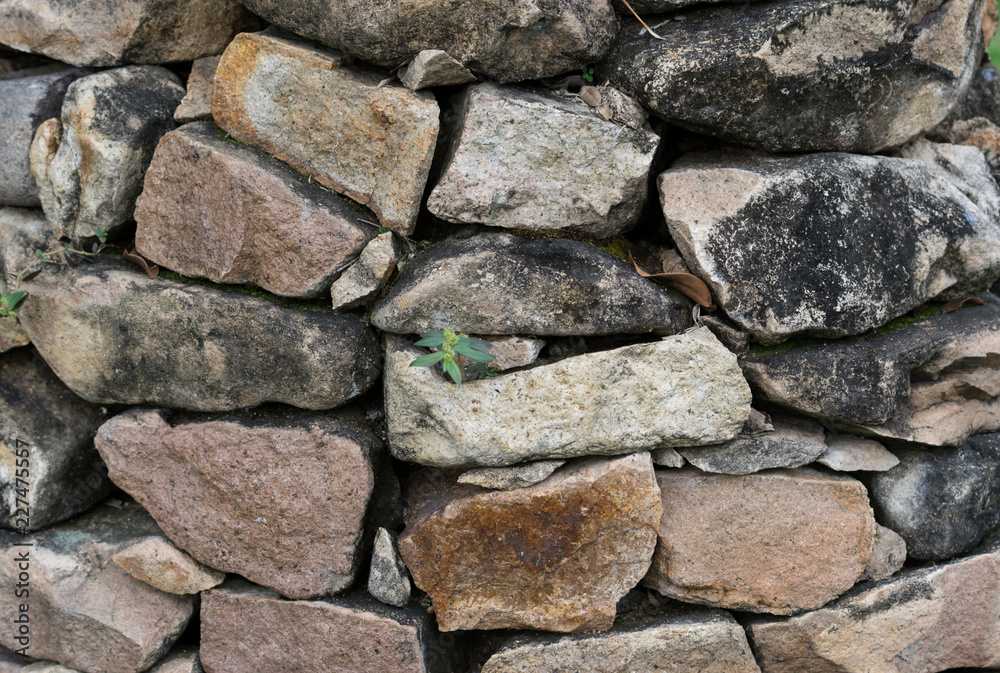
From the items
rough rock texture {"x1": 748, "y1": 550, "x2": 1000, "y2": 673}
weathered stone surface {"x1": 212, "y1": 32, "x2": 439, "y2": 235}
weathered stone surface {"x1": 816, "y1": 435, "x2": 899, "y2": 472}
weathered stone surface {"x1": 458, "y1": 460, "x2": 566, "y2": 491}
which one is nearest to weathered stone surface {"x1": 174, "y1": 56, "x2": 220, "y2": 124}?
weathered stone surface {"x1": 212, "y1": 32, "x2": 439, "y2": 235}

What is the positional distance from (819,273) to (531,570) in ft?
3.72

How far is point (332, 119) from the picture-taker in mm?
2062

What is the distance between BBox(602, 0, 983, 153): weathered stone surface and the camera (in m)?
1.95

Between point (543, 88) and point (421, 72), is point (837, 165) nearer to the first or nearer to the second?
point (543, 88)

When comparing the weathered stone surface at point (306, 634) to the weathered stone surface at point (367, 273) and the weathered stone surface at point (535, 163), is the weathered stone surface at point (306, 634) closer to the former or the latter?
the weathered stone surface at point (367, 273)

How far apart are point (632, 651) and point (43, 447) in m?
1.92

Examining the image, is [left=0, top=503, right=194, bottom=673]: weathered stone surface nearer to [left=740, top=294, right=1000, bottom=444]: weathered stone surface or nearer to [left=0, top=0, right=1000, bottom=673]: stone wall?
[left=0, top=0, right=1000, bottom=673]: stone wall

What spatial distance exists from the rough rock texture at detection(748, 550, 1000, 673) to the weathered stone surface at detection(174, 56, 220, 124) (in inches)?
88.5

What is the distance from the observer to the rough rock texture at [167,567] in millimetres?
2217

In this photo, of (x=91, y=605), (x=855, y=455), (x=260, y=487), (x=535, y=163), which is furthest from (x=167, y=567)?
(x=855, y=455)

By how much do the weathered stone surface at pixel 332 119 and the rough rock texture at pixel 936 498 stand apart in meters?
1.62

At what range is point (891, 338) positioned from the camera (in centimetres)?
211

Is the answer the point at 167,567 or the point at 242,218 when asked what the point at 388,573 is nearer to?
the point at 167,567

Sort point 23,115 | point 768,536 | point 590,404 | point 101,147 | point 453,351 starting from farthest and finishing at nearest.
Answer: point 23,115 → point 101,147 → point 768,536 → point 590,404 → point 453,351
